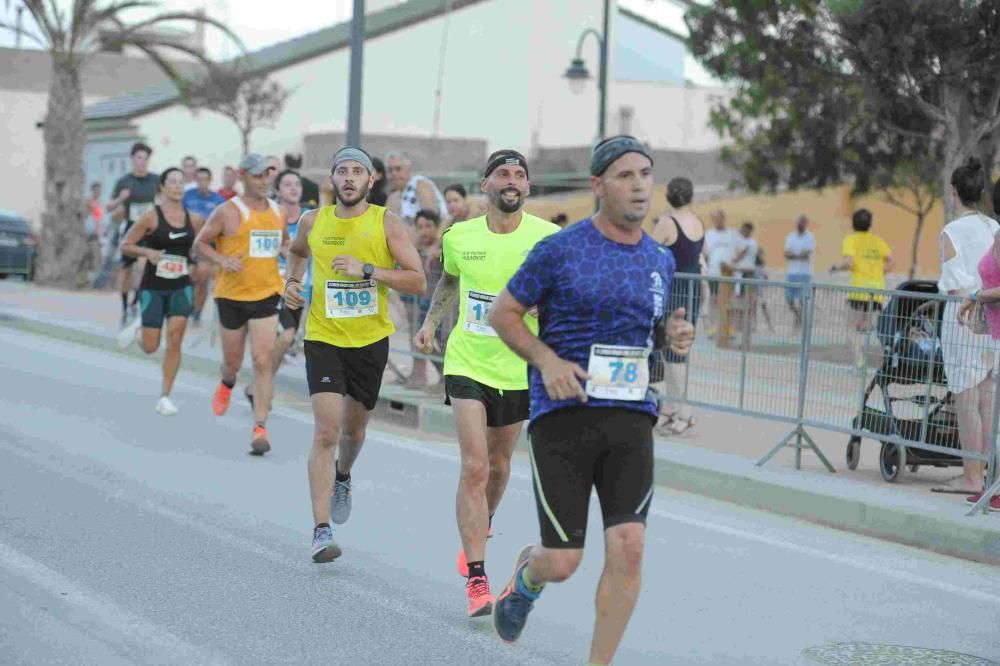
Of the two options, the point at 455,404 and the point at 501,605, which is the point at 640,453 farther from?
the point at 455,404

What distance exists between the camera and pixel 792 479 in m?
10.0

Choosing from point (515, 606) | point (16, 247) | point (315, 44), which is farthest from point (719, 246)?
point (315, 44)

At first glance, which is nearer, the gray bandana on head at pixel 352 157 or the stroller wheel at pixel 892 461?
the gray bandana on head at pixel 352 157

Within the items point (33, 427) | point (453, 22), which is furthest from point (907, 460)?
point (453, 22)

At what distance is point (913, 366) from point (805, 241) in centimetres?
1358

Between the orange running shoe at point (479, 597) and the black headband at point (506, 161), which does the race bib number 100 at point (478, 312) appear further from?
the orange running shoe at point (479, 597)

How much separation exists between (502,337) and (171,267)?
7.82m

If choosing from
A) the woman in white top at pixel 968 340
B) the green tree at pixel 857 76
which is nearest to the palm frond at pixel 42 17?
the green tree at pixel 857 76

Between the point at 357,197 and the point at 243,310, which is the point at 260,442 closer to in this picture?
the point at 243,310

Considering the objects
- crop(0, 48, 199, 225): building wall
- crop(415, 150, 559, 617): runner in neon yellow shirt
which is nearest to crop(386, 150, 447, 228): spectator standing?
crop(415, 150, 559, 617): runner in neon yellow shirt

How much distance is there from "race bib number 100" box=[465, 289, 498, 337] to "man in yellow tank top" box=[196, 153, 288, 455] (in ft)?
14.3

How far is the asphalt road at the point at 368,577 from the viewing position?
6227 millimetres

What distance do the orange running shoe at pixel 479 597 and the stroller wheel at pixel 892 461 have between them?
14.4 ft

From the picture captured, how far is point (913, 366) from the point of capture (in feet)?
32.6
